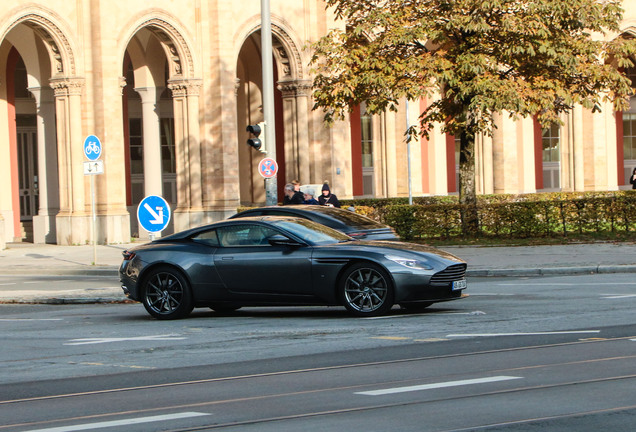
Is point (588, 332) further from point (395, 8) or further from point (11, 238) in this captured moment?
point (11, 238)

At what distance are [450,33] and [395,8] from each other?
155 cm

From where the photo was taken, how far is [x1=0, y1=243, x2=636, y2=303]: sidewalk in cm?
1856

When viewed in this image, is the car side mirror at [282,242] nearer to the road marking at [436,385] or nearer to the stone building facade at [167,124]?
the road marking at [436,385]

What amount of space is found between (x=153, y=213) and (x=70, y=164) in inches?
562

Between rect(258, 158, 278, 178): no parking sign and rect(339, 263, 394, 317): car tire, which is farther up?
rect(258, 158, 278, 178): no parking sign

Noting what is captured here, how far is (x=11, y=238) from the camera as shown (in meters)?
37.5

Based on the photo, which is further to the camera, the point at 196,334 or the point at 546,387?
the point at 196,334

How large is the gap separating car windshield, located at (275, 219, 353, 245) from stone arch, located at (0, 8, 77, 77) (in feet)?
67.8

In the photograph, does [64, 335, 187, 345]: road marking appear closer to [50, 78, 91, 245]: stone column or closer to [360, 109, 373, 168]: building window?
[50, 78, 91, 245]: stone column

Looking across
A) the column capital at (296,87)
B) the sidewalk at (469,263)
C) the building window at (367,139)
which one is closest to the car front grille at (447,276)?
the sidewalk at (469,263)

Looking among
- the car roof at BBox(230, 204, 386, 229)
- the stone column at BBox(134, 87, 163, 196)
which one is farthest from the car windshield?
the stone column at BBox(134, 87, 163, 196)

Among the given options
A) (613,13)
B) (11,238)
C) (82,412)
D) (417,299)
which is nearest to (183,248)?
(417,299)

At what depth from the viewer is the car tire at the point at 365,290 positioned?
13.3 metres

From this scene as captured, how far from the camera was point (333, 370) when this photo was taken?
9242 millimetres
